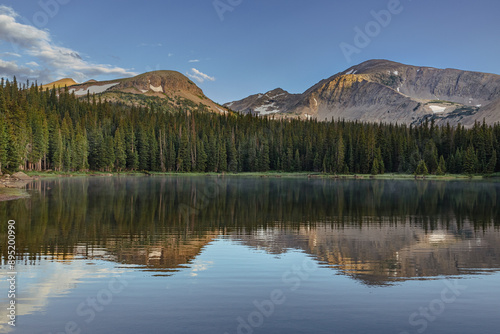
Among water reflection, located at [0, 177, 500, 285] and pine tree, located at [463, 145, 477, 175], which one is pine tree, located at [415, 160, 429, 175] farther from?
water reflection, located at [0, 177, 500, 285]

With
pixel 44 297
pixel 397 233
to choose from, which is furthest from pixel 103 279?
pixel 397 233

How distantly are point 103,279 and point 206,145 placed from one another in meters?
143

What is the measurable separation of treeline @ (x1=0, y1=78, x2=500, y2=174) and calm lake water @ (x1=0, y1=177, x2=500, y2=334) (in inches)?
3900

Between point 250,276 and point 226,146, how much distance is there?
14941 cm

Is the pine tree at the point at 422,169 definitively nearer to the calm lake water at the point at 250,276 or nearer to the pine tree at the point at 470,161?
the pine tree at the point at 470,161

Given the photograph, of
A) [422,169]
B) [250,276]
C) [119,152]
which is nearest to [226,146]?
[119,152]

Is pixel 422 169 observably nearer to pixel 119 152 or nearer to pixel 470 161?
pixel 470 161

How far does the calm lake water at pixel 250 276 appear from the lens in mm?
10562

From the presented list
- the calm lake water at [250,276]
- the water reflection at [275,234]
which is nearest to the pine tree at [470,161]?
the water reflection at [275,234]

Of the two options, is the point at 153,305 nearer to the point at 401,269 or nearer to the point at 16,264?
the point at 16,264

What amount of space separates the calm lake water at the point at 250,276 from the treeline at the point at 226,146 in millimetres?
99055

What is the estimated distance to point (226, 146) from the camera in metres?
164

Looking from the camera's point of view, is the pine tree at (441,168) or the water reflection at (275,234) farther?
the pine tree at (441,168)

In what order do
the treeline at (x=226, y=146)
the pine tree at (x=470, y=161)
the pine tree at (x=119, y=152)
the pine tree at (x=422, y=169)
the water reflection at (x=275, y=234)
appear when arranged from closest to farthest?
the water reflection at (x=275, y=234)
the treeline at (x=226, y=146)
the pine tree at (x=422, y=169)
the pine tree at (x=119, y=152)
the pine tree at (x=470, y=161)
